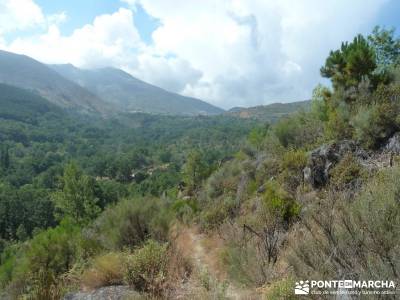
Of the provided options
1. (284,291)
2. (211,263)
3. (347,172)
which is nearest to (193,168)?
(347,172)

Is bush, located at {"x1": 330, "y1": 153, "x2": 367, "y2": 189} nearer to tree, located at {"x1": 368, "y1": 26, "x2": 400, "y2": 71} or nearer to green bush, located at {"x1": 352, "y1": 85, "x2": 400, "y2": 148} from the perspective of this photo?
green bush, located at {"x1": 352, "y1": 85, "x2": 400, "y2": 148}

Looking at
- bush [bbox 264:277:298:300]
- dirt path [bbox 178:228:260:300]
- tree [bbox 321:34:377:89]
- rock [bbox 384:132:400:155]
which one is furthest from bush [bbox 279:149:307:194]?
bush [bbox 264:277:298:300]

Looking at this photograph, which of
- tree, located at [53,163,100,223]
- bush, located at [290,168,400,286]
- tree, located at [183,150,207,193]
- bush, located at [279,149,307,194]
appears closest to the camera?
bush, located at [290,168,400,286]

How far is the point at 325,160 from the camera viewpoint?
10.8m

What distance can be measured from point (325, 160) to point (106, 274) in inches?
283

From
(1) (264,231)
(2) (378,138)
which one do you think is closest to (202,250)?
(1) (264,231)

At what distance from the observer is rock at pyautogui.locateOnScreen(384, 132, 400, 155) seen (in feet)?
31.2

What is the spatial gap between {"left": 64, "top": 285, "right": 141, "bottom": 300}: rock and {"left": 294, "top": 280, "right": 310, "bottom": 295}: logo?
2756 millimetres

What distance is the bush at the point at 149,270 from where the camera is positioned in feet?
19.1

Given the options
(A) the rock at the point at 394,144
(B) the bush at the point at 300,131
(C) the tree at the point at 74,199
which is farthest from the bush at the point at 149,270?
(C) the tree at the point at 74,199

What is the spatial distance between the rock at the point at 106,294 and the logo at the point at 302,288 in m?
2.76

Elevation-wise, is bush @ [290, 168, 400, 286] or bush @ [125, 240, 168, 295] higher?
bush @ [290, 168, 400, 286]

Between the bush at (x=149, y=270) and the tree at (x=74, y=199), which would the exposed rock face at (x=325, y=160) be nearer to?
the bush at (x=149, y=270)

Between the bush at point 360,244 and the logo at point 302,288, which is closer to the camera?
the bush at point 360,244
